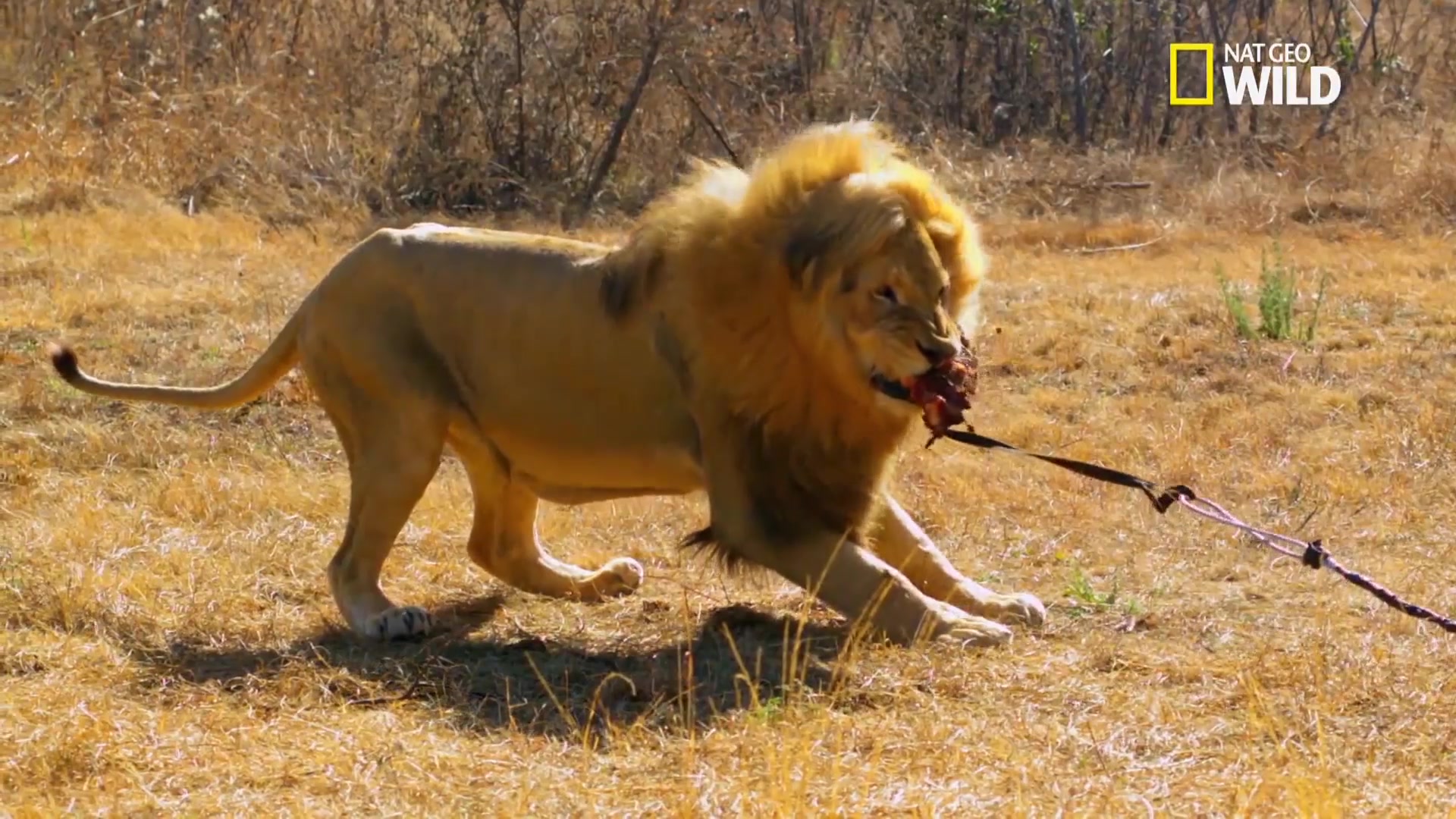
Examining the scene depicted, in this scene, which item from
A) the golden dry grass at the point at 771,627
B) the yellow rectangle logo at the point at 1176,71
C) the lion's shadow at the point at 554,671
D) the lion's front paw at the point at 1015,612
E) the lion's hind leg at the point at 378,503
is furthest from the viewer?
the yellow rectangle logo at the point at 1176,71

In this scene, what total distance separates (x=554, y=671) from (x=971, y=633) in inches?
38.4

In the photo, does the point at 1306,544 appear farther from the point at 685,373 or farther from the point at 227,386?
the point at 227,386

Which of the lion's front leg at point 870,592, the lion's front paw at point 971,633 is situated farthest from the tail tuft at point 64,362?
the lion's front paw at point 971,633

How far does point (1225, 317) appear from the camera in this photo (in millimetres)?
9062

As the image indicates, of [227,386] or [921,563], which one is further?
[227,386]

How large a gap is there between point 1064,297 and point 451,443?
192 inches

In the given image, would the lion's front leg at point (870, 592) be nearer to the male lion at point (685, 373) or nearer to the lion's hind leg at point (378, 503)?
the male lion at point (685, 373)

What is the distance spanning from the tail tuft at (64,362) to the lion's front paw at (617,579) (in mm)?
1501

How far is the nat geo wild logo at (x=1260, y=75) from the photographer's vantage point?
48.0 feet

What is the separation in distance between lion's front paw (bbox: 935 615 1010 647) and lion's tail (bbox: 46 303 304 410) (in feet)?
6.51

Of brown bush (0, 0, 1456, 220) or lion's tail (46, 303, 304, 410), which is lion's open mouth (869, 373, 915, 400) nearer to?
lion's tail (46, 303, 304, 410)

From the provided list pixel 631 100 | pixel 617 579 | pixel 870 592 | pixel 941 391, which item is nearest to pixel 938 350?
pixel 941 391

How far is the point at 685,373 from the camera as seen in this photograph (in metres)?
Answer: 4.91

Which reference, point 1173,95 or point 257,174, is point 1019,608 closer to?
point 257,174
